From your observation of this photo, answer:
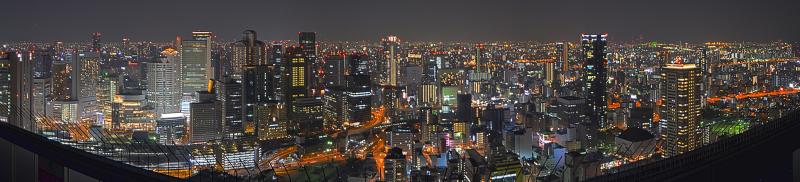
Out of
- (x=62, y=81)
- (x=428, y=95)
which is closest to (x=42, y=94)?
(x=62, y=81)

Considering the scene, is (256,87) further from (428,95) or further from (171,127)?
(428,95)

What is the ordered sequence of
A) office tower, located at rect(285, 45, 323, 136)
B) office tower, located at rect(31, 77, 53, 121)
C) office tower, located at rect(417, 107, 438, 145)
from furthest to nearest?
1. office tower, located at rect(285, 45, 323, 136)
2. office tower, located at rect(417, 107, 438, 145)
3. office tower, located at rect(31, 77, 53, 121)

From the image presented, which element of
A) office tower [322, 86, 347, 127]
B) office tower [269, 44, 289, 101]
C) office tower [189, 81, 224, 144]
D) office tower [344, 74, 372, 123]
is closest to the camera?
office tower [189, 81, 224, 144]

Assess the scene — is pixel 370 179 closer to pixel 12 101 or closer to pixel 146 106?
pixel 12 101

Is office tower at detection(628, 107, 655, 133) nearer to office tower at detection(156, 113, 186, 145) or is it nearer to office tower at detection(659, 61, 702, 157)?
office tower at detection(659, 61, 702, 157)

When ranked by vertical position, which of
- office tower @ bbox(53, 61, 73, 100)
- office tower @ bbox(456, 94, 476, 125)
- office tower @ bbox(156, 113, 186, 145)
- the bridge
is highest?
office tower @ bbox(53, 61, 73, 100)

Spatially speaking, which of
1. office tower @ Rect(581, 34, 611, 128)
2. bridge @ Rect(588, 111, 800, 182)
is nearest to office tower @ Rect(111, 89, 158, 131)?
office tower @ Rect(581, 34, 611, 128)

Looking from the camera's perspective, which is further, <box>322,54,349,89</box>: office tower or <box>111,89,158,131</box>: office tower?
<box>322,54,349,89</box>: office tower
